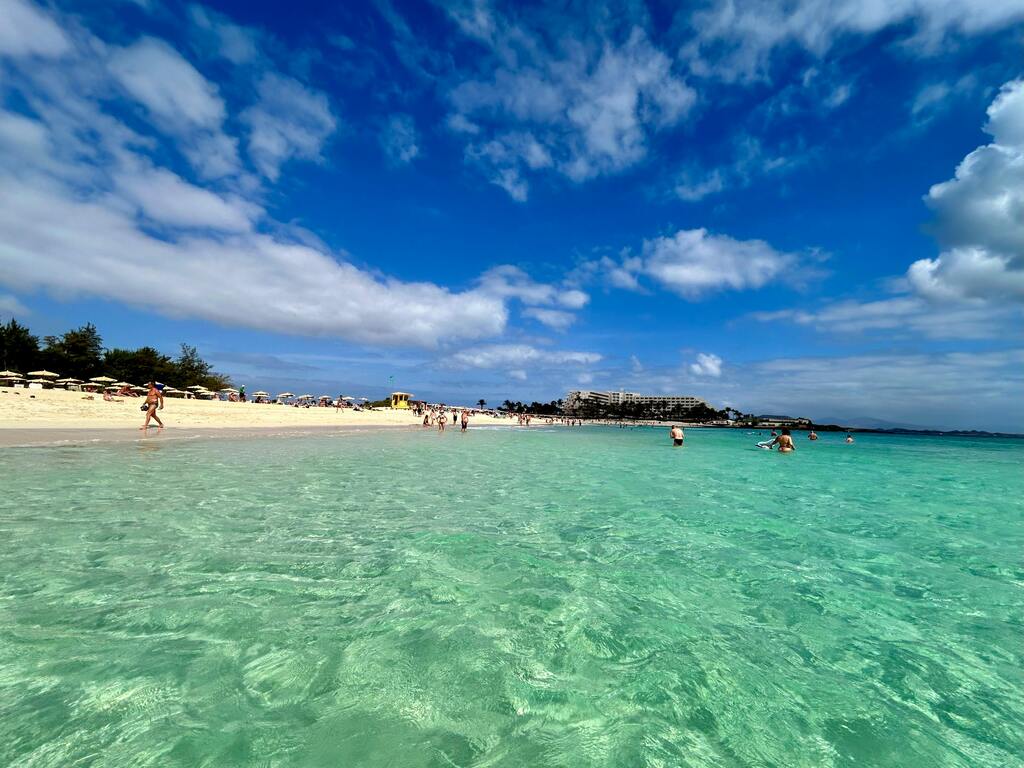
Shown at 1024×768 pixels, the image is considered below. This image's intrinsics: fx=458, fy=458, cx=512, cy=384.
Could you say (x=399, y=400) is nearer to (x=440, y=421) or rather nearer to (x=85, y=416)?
(x=440, y=421)

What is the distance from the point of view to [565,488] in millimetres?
12781

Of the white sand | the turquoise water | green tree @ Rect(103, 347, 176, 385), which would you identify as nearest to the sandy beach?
the white sand

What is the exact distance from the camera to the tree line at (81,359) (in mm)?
57094

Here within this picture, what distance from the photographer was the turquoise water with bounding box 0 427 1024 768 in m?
2.72

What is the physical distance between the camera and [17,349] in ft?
187

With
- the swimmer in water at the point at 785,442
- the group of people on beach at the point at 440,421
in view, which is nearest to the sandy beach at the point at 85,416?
the group of people on beach at the point at 440,421

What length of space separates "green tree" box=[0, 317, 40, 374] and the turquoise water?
7083cm

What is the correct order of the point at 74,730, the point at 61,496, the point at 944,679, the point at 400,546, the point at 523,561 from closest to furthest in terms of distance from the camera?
the point at 74,730, the point at 944,679, the point at 523,561, the point at 400,546, the point at 61,496

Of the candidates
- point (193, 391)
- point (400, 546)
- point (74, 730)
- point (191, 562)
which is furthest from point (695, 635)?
point (193, 391)

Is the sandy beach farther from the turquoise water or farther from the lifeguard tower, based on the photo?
the lifeguard tower

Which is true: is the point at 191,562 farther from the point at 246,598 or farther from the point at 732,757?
the point at 732,757

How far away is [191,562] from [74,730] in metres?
3.17

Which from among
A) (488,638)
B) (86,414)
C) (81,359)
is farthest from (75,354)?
(488,638)

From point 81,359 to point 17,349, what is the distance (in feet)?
19.4
